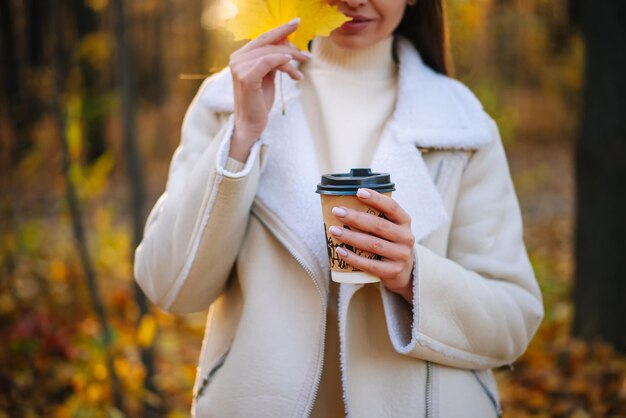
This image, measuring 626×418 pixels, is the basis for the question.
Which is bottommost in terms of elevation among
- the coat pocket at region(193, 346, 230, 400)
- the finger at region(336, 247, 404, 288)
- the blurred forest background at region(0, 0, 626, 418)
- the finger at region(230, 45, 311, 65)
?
the blurred forest background at region(0, 0, 626, 418)

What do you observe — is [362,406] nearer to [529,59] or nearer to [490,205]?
[490,205]

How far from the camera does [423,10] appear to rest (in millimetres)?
2062

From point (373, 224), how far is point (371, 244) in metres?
0.05

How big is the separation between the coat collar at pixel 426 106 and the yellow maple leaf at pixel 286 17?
9.5 inches

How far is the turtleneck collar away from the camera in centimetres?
195

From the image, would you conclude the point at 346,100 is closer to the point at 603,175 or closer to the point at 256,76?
the point at 256,76

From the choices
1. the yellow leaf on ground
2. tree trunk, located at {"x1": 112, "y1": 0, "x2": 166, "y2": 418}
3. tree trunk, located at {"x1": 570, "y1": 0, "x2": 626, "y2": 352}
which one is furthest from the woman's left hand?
tree trunk, located at {"x1": 570, "y1": 0, "x2": 626, "y2": 352}

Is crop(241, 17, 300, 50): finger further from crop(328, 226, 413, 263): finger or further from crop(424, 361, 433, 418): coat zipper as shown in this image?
crop(424, 361, 433, 418): coat zipper

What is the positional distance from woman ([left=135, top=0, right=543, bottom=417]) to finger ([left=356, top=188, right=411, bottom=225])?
0.04 ft

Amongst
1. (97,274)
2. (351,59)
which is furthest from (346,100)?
(97,274)

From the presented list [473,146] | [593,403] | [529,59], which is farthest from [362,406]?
[529,59]

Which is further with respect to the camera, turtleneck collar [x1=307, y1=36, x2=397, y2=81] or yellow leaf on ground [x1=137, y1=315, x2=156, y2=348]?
yellow leaf on ground [x1=137, y1=315, x2=156, y2=348]

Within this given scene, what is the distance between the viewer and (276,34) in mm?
1536

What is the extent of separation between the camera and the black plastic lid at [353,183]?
138 cm
